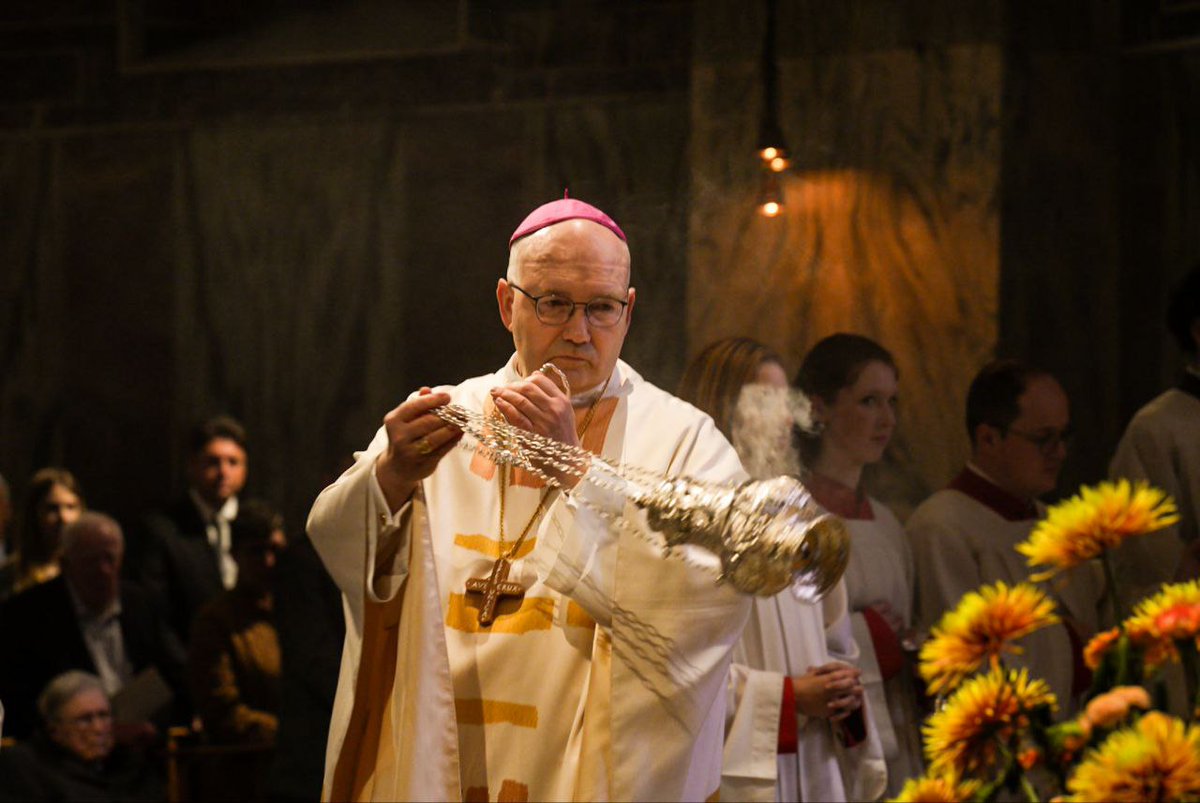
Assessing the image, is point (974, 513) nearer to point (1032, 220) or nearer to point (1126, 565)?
point (1126, 565)

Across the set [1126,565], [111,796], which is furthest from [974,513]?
[111,796]

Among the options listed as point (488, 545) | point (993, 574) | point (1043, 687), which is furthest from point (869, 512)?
point (1043, 687)

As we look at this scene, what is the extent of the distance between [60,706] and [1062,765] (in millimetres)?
4085

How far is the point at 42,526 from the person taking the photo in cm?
666

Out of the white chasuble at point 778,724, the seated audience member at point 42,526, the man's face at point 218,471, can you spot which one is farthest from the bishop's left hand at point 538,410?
the seated audience member at point 42,526

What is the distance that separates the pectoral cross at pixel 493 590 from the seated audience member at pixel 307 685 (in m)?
2.20

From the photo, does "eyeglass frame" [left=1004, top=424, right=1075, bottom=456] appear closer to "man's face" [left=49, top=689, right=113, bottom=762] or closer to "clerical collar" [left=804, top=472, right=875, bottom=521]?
"clerical collar" [left=804, top=472, right=875, bottom=521]

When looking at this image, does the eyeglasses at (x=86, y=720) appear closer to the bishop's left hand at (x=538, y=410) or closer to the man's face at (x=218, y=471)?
the man's face at (x=218, y=471)

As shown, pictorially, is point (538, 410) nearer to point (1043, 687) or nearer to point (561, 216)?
point (561, 216)

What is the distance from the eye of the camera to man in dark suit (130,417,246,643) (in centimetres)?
655

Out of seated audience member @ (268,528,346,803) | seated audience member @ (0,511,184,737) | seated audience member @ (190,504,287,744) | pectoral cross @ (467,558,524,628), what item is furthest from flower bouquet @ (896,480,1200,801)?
seated audience member @ (0,511,184,737)

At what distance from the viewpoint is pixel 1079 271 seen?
225 inches

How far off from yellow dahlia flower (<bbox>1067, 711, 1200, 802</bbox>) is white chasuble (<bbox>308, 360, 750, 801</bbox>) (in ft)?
4.21

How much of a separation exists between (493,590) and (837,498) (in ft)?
6.14
